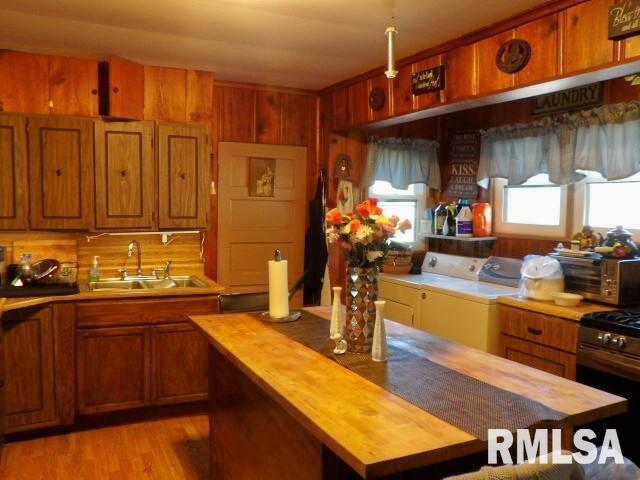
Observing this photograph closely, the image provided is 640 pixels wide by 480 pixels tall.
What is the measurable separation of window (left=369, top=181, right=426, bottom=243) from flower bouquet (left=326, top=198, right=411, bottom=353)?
2.63 m

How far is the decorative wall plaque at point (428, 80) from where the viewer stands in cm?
318

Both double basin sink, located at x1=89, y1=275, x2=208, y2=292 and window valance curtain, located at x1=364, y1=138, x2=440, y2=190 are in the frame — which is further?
window valance curtain, located at x1=364, y1=138, x2=440, y2=190

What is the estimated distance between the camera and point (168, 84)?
12.2 feet

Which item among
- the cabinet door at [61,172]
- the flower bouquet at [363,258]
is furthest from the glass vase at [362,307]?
the cabinet door at [61,172]

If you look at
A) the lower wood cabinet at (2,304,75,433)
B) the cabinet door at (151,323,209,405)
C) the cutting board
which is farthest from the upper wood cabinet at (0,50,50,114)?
the cabinet door at (151,323,209,405)

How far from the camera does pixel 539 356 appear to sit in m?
2.98

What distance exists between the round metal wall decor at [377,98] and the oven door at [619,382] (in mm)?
1973

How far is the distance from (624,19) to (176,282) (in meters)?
3.07

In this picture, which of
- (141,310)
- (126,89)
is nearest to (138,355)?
(141,310)

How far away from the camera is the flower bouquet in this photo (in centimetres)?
203

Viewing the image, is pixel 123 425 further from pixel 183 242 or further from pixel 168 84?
pixel 168 84
